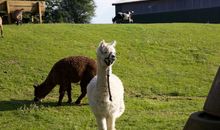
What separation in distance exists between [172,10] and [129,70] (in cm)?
3723

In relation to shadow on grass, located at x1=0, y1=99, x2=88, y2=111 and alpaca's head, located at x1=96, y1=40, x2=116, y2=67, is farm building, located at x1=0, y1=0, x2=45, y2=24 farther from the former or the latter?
alpaca's head, located at x1=96, y1=40, x2=116, y2=67

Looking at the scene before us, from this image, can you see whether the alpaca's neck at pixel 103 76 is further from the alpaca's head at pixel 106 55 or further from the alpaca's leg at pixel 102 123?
the alpaca's leg at pixel 102 123

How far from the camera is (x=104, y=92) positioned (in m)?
7.39

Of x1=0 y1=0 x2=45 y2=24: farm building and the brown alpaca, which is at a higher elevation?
x1=0 y1=0 x2=45 y2=24: farm building

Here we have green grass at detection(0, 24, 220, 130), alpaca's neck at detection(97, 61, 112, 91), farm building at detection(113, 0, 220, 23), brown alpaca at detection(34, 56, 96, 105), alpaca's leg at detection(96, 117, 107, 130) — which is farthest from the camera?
farm building at detection(113, 0, 220, 23)

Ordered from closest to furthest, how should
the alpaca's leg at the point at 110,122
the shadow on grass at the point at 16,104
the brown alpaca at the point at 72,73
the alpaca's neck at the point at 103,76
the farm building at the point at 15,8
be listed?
1. the alpaca's neck at the point at 103,76
2. the alpaca's leg at the point at 110,122
3. the shadow on grass at the point at 16,104
4. the brown alpaca at the point at 72,73
5. the farm building at the point at 15,8

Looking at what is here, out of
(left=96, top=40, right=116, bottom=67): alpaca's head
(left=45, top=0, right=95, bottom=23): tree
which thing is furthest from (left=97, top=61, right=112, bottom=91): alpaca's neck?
(left=45, top=0, right=95, bottom=23): tree

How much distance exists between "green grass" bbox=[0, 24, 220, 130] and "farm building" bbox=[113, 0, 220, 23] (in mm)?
21732

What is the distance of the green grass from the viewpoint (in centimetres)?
1093

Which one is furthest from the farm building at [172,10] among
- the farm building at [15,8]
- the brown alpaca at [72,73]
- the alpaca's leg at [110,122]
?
the alpaca's leg at [110,122]

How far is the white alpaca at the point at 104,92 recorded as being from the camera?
7.29 metres

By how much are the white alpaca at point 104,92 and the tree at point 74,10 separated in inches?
2538

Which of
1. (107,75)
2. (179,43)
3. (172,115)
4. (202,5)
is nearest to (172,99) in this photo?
(172,115)

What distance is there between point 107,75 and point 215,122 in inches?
161
